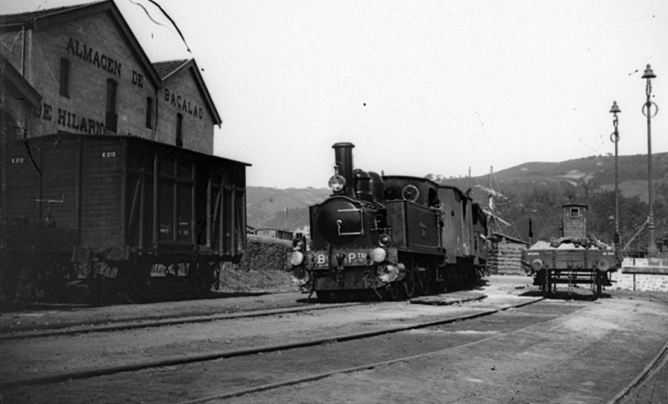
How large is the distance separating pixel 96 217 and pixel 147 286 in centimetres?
235

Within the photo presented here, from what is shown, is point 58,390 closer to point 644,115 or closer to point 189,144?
point 644,115

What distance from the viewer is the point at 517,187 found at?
135250 millimetres

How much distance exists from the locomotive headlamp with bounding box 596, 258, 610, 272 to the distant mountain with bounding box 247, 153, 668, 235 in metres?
93.3

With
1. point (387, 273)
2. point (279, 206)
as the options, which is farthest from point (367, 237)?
point (279, 206)

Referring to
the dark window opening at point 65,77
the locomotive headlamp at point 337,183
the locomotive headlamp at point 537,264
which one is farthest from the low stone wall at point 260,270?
the locomotive headlamp at point 537,264

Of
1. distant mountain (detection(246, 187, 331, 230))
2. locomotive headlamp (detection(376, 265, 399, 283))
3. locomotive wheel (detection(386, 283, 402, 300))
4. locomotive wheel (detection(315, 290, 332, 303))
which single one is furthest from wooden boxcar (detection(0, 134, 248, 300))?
distant mountain (detection(246, 187, 331, 230))

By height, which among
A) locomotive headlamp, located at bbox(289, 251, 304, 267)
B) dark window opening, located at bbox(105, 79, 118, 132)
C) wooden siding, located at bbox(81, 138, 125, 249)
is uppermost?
dark window opening, located at bbox(105, 79, 118, 132)

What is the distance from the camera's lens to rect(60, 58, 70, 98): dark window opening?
70.7 ft

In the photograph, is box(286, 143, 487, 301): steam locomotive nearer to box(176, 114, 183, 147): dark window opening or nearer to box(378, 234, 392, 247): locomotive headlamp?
box(378, 234, 392, 247): locomotive headlamp

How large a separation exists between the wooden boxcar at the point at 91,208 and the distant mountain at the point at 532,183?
311 feet

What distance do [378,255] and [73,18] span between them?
14.2 meters

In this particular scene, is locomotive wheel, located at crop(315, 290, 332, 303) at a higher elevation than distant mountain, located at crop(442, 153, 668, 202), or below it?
below

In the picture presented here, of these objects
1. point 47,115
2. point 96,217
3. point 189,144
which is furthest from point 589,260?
point 189,144

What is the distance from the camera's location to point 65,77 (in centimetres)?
2177
